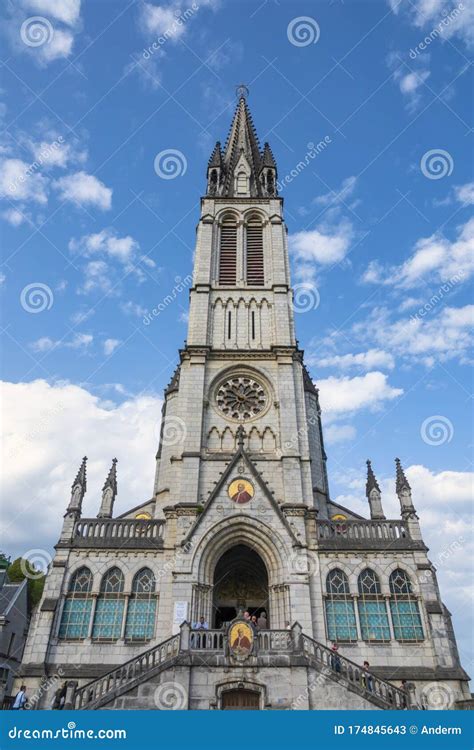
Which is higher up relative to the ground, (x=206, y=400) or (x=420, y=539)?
(x=206, y=400)

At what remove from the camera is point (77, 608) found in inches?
810

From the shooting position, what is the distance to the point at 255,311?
3000cm

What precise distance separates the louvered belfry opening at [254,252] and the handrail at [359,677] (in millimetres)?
21272

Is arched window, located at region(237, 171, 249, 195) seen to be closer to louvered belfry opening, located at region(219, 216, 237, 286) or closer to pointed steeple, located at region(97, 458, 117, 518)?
louvered belfry opening, located at region(219, 216, 237, 286)

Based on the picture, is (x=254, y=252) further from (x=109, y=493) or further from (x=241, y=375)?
(x=109, y=493)

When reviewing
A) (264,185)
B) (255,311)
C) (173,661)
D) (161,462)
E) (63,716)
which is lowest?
(63,716)

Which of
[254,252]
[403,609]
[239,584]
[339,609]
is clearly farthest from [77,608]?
[254,252]

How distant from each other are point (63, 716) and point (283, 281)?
80.8 ft

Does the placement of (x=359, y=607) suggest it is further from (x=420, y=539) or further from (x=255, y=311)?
(x=255, y=311)

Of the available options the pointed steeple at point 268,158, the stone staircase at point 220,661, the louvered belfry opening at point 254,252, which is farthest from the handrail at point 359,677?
the pointed steeple at point 268,158

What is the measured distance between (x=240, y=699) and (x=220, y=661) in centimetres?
127

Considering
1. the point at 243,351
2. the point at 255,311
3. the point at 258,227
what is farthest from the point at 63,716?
the point at 258,227

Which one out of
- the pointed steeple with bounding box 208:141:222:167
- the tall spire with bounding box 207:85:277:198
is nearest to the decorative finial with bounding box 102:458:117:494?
the tall spire with bounding box 207:85:277:198

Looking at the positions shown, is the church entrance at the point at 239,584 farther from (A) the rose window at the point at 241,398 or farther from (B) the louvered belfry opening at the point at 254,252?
(B) the louvered belfry opening at the point at 254,252
